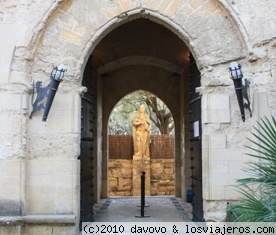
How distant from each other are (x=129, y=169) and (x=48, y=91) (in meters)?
9.20

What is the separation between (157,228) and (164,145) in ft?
29.7

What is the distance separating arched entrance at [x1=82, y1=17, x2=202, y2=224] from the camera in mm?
8938

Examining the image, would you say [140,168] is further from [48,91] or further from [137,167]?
[48,91]

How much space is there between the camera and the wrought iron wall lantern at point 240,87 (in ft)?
16.5

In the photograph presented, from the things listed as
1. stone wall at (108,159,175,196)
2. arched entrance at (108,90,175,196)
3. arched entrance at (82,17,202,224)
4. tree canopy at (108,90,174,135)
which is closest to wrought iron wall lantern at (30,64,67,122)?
arched entrance at (82,17,202,224)

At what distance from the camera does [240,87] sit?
5.09 m

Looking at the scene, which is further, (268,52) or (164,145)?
(164,145)

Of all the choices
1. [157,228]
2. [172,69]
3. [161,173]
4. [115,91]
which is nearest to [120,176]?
[161,173]

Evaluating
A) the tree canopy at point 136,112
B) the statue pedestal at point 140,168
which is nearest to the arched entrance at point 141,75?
the statue pedestal at point 140,168

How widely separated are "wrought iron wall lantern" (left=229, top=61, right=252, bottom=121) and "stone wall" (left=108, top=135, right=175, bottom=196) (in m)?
8.75

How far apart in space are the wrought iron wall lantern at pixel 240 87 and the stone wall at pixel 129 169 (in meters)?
8.75

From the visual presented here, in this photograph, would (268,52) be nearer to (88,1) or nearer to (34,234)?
(88,1)

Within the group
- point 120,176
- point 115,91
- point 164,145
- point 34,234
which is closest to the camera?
point 34,234

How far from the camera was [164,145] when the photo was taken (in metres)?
15.1
